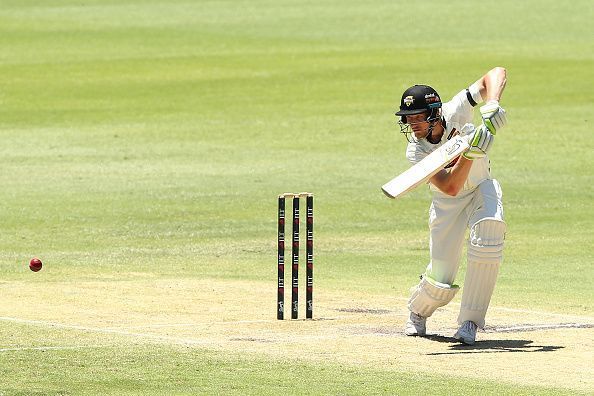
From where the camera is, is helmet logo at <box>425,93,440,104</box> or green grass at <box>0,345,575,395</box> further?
helmet logo at <box>425,93,440,104</box>

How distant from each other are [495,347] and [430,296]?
1.99 feet

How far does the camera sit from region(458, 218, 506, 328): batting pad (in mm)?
9734

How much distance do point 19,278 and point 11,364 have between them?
4.27 metres

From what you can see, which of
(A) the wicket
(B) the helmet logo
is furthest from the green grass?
(B) the helmet logo

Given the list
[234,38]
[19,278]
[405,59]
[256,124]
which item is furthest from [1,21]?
[19,278]

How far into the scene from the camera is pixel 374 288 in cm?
1256

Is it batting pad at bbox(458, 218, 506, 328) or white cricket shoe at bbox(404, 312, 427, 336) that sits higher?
batting pad at bbox(458, 218, 506, 328)

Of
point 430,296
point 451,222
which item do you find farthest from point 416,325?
point 451,222

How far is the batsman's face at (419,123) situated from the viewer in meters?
9.81

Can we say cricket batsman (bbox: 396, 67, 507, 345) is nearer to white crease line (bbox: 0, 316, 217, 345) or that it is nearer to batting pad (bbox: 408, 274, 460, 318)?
batting pad (bbox: 408, 274, 460, 318)

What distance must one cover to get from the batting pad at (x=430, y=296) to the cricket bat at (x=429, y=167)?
784mm

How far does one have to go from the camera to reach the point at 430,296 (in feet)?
32.8

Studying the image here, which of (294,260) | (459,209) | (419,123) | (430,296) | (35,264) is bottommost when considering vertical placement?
(35,264)

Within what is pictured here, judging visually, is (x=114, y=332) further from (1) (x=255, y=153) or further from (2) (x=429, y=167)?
(1) (x=255, y=153)
